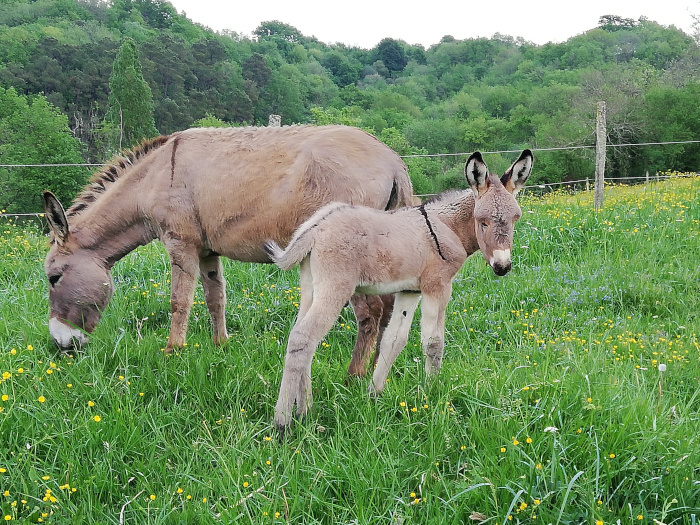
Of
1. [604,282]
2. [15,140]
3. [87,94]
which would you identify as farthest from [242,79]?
[604,282]

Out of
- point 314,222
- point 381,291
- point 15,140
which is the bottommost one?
point 381,291

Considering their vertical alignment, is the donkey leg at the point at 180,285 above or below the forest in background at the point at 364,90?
below

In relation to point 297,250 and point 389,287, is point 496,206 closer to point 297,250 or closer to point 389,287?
point 389,287

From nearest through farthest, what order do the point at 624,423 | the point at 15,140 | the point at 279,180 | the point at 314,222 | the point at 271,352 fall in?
the point at 624,423 → the point at 314,222 → the point at 279,180 → the point at 271,352 → the point at 15,140

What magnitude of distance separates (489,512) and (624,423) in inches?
34.5

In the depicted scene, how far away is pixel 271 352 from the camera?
4.07 m

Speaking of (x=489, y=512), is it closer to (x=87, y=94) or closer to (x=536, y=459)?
(x=536, y=459)

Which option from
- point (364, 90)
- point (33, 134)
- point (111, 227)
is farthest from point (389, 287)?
point (364, 90)

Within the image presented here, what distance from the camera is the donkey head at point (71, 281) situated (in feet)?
13.6

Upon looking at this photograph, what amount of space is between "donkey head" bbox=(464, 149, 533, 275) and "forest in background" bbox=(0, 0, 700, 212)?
94.6 feet

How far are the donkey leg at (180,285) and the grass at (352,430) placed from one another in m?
0.20

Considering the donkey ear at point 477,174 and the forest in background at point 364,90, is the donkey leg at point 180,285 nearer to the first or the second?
the donkey ear at point 477,174

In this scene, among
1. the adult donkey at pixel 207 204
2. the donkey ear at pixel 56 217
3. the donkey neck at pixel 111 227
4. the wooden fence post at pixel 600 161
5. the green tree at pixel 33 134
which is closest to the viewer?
the adult donkey at pixel 207 204

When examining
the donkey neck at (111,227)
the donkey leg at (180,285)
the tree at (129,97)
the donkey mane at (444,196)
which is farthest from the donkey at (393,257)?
the tree at (129,97)
